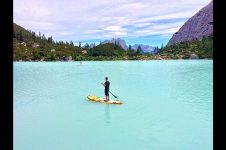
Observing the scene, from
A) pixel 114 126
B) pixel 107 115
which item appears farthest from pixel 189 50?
pixel 114 126

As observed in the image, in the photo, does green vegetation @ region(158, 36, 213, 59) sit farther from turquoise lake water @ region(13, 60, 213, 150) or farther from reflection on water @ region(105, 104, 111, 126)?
reflection on water @ region(105, 104, 111, 126)

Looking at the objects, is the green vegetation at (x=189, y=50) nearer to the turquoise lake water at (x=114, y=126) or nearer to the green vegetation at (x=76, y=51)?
the green vegetation at (x=76, y=51)

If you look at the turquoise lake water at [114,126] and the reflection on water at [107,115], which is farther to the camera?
the reflection on water at [107,115]

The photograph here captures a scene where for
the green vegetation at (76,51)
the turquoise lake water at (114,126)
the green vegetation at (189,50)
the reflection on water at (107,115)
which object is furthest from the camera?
the green vegetation at (76,51)

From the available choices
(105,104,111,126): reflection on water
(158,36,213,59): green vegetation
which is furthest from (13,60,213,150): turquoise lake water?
(158,36,213,59): green vegetation

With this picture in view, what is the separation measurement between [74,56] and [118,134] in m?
127

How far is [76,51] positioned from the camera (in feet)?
471

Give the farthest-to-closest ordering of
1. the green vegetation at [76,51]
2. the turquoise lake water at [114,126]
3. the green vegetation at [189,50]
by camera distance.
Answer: the green vegetation at [76,51]
the green vegetation at [189,50]
the turquoise lake water at [114,126]

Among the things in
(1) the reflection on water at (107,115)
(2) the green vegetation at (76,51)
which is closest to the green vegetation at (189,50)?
(2) the green vegetation at (76,51)

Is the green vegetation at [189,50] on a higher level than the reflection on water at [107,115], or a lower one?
higher

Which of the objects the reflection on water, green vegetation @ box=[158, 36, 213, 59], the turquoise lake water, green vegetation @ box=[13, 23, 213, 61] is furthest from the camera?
green vegetation @ box=[13, 23, 213, 61]

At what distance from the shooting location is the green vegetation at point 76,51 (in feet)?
425

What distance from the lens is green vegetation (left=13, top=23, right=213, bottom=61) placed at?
130 m

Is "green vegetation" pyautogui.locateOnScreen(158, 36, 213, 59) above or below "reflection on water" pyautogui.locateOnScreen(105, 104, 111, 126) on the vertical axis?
above
